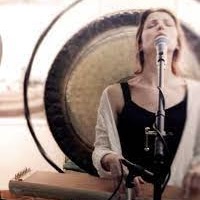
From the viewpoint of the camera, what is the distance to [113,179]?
146cm

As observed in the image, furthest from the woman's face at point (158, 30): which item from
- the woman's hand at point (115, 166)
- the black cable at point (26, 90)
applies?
the woman's hand at point (115, 166)

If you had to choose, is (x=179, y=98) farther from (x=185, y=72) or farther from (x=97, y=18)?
(x=97, y=18)

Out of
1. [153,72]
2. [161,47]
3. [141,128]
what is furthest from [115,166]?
[161,47]

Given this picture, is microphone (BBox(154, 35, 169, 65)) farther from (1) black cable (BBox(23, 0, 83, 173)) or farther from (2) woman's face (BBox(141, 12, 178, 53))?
(1) black cable (BBox(23, 0, 83, 173))

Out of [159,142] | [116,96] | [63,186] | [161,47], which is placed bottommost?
[63,186]

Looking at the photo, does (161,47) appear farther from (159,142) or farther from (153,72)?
(159,142)

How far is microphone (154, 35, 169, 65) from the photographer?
1.40 meters

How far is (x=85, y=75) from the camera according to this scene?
1486 millimetres

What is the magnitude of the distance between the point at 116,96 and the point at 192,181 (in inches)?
17.7

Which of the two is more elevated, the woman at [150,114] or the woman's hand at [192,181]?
the woman at [150,114]

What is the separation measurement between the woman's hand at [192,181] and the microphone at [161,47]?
1.46ft

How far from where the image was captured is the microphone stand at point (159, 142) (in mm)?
1192

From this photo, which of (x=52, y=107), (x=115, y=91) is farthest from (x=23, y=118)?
(x=115, y=91)

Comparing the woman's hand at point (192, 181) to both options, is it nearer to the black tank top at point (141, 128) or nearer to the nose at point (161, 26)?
the black tank top at point (141, 128)
